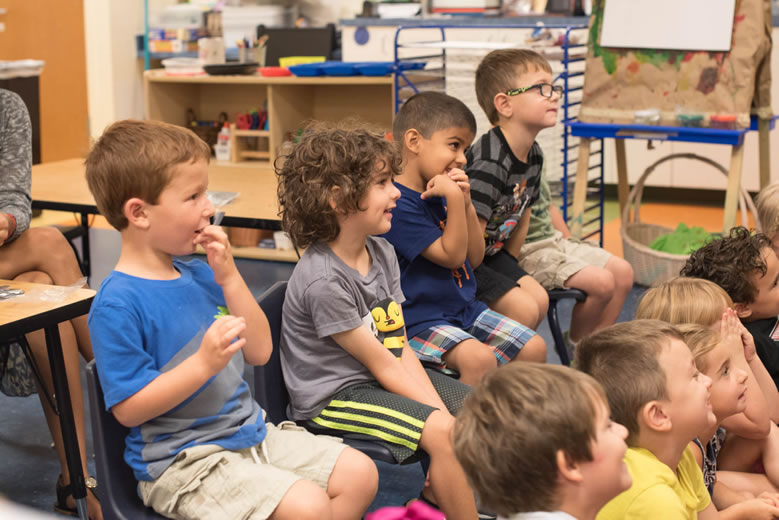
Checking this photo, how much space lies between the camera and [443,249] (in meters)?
2.11

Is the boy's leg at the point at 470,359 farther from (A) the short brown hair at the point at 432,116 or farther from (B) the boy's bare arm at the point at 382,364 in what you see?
(A) the short brown hair at the point at 432,116

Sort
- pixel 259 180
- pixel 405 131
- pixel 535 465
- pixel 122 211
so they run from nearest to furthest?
pixel 535 465
pixel 122 211
pixel 405 131
pixel 259 180

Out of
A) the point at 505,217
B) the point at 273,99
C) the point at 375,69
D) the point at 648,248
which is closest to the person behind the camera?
the point at 505,217

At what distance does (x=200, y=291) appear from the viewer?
1537mm

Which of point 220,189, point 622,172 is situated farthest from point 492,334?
point 622,172

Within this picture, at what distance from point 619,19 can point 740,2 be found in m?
0.45

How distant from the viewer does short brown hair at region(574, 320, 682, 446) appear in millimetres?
1465

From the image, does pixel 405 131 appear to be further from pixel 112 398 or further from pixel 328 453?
pixel 112 398

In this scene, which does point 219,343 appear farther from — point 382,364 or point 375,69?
point 375,69

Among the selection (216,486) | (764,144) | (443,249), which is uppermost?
(764,144)

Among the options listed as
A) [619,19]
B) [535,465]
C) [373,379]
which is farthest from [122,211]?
[619,19]

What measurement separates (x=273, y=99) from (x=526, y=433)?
378 cm

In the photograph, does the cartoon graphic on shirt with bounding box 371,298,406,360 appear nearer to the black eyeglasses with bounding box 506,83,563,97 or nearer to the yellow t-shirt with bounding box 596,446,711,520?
the yellow t-shirt with bounding box 596,446,711,520

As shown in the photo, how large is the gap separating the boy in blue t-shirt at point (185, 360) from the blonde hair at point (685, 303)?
71 centimetres
